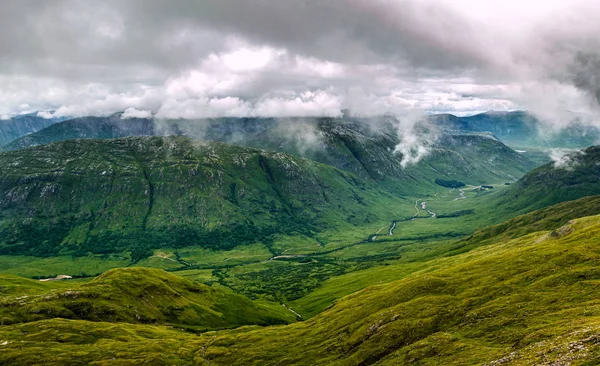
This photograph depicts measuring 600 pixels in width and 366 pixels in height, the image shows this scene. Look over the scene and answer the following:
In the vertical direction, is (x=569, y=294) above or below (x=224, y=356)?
above

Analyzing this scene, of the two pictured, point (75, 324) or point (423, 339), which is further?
point (75, 324)

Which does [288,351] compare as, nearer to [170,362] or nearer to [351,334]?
[351,334]

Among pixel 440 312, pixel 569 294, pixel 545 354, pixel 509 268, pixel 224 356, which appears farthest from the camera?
pixel 224 356

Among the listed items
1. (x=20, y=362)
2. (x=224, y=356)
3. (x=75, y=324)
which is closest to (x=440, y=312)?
(x=224, y=356)

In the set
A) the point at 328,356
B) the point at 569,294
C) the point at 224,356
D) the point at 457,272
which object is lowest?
the point at 224,356

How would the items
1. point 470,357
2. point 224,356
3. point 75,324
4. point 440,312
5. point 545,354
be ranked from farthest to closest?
point 75,324, point 224,356, point 440,312, point 470,357, point 545,354

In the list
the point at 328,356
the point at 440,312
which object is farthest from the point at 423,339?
the point at 328,356
